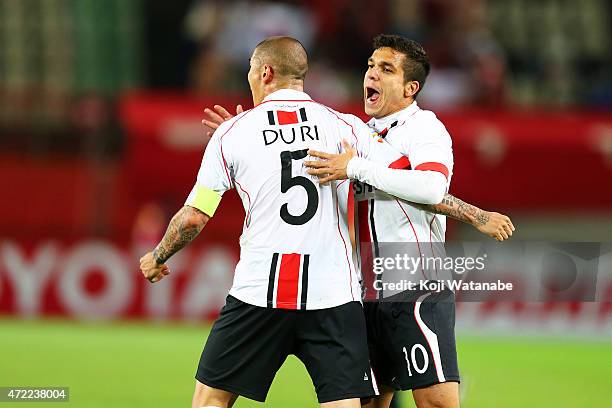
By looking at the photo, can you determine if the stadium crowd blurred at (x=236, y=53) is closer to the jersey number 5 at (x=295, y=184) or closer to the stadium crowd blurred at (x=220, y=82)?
the stadium crowd blurred at (x=220, y=82)

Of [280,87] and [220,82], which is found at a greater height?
[220,82]

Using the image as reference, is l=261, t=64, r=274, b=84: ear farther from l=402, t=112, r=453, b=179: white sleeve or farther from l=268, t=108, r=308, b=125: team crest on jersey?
l=402, t=112, r=453, b=179: white sleeve

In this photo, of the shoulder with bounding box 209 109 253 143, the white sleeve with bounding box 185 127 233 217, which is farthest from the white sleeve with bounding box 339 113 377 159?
the white sleeve with bounding box 185 127 233 217

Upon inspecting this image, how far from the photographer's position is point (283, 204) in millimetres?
5410

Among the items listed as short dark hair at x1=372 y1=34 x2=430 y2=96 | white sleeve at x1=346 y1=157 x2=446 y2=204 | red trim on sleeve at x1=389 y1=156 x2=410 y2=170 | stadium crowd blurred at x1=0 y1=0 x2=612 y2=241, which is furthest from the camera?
stadium crowd blurred at x1=0 y1=0 x2=612 y2=241

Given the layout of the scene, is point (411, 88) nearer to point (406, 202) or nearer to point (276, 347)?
point (406, 202)

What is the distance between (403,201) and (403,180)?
0.89 feet

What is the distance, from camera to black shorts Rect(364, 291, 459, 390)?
5648 mm

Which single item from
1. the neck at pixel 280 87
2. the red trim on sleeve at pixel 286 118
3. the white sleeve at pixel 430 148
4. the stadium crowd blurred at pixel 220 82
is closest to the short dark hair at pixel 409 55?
the white sleeve at pixel 430 148

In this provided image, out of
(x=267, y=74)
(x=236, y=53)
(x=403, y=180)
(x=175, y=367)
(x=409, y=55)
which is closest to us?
(x=403, y=180)

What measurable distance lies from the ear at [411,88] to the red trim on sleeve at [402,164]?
0.43m

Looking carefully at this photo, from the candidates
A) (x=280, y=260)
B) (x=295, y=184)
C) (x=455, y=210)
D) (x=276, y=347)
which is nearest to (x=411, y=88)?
(x=455, y=210)

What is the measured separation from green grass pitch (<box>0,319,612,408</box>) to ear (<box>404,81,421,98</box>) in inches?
119

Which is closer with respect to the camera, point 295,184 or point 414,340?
point 295,184
